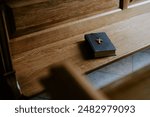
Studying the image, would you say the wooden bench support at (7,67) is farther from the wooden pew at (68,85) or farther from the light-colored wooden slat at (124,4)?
the light-colored wooden slat at (124,4)

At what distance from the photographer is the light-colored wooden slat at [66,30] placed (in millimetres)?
1253

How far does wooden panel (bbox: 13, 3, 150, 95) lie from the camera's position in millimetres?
1204

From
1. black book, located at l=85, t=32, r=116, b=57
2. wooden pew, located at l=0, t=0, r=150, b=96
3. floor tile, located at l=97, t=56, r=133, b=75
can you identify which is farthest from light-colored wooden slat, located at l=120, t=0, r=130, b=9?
floor tile, located at l=97, t=56, r=133, b=75

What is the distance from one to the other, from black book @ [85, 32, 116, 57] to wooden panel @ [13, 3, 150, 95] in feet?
0.10

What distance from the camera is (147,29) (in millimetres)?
1532

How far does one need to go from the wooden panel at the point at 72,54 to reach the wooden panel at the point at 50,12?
131 millimetres

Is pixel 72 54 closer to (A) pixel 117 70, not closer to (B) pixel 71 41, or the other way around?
(B) pixel 71 41

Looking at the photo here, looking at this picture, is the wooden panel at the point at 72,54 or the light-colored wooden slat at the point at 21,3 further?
the wooden panel at the point at 72,54

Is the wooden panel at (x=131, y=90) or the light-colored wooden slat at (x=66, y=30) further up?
the light-colored wooden slat at (x=66, y=30)

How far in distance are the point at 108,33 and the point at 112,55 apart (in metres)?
0.22

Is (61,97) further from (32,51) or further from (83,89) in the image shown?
(32,51)

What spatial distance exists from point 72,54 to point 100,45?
0.49ft

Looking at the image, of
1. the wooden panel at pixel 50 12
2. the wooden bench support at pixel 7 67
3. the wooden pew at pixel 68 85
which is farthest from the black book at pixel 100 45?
the wooden pew at pixel 68 85

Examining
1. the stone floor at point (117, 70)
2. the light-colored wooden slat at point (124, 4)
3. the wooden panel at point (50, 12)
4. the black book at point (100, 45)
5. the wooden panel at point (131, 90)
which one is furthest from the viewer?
the stone floor at point (117, 70)
